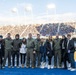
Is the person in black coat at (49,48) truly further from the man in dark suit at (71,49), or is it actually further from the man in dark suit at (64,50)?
the man in dark suit at (71,49)

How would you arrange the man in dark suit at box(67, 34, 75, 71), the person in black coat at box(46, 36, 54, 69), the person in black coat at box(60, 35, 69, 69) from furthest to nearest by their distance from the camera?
the person in black coat at box(46, 36, 54, 69) < the person in black coat at box(60, 35, 69, 69) < the man in dark suit at box(67, 34, 75, 71)

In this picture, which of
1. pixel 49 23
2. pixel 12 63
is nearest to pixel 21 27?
pixel 49 23

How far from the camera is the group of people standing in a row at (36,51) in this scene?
10375mm

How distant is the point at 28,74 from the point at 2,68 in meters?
2.13

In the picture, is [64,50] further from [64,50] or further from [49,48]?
[49,48]

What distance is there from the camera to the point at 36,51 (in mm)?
10773

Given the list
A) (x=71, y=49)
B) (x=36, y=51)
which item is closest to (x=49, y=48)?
(x=36, y=51)

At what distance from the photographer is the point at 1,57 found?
35.0ft

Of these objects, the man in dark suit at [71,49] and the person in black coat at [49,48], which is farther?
the person in black coat at [49,48]

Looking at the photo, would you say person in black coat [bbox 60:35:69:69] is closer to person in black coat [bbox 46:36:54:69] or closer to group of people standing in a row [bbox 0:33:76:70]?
group of people standing in a row [bbox 0:33:76:70]

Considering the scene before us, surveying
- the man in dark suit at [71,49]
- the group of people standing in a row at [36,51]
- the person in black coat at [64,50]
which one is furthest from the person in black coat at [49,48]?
the man in dark suit at [71,49]

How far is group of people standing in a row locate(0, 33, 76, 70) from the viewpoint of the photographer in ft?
34.0

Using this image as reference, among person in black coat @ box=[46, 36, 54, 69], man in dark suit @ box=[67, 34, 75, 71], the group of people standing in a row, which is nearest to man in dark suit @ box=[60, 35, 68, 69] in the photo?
the group of people standing in a row

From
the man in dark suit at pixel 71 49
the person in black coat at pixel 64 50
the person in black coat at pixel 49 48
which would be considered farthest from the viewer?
the person in black coat at pixel 49 48
